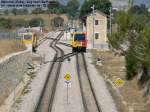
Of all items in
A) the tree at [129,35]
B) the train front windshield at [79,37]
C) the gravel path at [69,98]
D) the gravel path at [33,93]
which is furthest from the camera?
the train front windshield at [79,37]

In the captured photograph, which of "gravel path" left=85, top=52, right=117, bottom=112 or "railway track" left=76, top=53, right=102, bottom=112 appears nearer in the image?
"railway track" left=76, top=53, right=102, bottom=112

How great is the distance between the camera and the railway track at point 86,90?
32438 millimetres

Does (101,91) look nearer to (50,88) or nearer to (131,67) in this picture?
(50,88)

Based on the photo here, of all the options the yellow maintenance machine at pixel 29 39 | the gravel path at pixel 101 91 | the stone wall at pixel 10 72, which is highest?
the yellow maintenance machine at pixel 29 39

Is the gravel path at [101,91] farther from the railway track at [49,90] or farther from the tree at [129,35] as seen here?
the railway track at [49,90]

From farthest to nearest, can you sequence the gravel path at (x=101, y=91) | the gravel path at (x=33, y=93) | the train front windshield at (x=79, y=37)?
the train front windshield at (x=79, y=37) < the gravel path at (x=101, y=91) < the gravel path at (x=33, y=93)

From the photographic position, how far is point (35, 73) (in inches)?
2035

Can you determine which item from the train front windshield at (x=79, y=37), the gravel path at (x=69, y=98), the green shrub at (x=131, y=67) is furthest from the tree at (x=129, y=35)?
the train front windshield at (x=79, y=37)

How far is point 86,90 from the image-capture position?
4034 centimetres

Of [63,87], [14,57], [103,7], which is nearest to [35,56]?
[14,57]

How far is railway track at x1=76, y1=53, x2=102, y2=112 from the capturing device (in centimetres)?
3244

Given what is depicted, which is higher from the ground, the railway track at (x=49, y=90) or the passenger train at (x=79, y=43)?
the passenger train at (x=79, y=43)

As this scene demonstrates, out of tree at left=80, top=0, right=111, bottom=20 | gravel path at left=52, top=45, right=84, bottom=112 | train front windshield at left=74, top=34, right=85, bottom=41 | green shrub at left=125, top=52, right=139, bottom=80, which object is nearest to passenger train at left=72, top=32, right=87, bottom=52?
train front windshield at left=74, top=34, right=85, bottom=41

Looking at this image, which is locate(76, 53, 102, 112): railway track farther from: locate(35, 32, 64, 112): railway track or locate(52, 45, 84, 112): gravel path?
locate(35, 32, 64, 112): railway track
